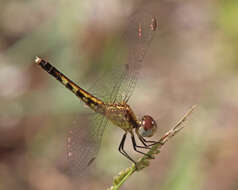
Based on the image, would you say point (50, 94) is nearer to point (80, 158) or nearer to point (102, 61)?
point (102, 61)

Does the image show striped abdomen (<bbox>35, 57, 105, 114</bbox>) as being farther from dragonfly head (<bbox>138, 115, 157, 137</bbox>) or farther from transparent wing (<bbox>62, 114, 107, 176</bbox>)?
dragonfly head (<bbox>138, 115, 157, 137</bbox>)

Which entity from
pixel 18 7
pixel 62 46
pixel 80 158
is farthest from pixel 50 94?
pixel 80 158

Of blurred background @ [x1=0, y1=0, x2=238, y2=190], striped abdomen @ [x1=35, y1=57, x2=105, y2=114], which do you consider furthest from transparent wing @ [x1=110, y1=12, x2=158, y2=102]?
blurred background @ [x1=0, y1=0, x2=238, y2=190]

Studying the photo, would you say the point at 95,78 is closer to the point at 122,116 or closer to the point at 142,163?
the point at 122,116

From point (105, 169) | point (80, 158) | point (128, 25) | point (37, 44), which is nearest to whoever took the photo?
point (80, 158)

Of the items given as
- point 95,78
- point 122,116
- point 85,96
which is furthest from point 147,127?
point 95,78

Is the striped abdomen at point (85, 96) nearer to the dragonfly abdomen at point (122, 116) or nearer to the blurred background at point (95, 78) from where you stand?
the dragonfly abdomen at point (122, 116)
